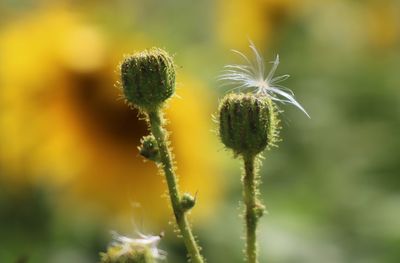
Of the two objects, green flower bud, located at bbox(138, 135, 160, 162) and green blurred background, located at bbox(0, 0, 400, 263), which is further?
green blurred background, located at bbox(0, 0, 400, 263)

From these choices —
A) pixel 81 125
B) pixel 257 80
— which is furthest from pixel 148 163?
pixel 257 80

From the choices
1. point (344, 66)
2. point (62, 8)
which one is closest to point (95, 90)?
point (62, 8)

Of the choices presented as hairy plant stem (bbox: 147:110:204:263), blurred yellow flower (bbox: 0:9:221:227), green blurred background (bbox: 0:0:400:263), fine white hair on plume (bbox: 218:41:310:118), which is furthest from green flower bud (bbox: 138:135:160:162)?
blurred yellow flower (bbox: 0:9:221:227)

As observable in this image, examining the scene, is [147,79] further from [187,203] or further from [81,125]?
[81,125]

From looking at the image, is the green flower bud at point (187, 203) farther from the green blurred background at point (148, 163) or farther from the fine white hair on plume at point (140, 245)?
the green blurred background at point (148, 163)

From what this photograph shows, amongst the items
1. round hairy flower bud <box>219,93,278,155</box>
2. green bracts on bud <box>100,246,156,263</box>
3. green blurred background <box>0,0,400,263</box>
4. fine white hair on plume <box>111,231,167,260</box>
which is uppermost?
green blurred background <box>0,0,400,263</box>

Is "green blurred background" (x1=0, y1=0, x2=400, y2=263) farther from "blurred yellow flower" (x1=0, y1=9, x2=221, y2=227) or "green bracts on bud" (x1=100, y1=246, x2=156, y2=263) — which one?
"green bracts on bud" (x1=100, y1=246, x2=156, y2=263)

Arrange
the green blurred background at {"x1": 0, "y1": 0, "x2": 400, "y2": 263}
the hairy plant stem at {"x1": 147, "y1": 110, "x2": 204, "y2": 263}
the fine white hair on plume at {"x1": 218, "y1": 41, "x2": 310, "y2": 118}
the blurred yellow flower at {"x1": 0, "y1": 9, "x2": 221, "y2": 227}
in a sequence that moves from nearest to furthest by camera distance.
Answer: the hairy plant stem at {"x1": 147, "y1": 110, "x2": 204, "y2": 263} → the fine white hair on plume at {"x1": 218, "y1": 41, "x2": 310, "y2": 118} → the green blurred background at {"x1": 0, "y1": 0, "x2": 400, "y2": 263} → the blurred yellow flower at {"x1": 0, "y1": 9, "x2": 221, "y2": 227}
